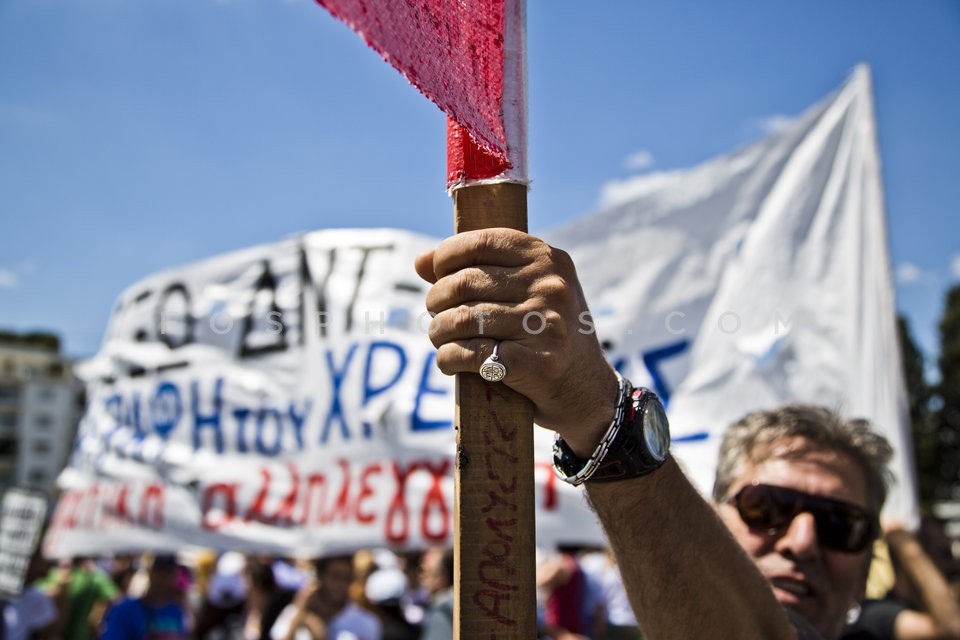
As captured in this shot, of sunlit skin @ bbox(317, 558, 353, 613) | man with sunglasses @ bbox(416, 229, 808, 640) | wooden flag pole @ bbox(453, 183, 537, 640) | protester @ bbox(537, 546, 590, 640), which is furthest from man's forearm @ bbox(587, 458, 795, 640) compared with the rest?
sunlit skin @ bbox(317, 558, 353, 613)

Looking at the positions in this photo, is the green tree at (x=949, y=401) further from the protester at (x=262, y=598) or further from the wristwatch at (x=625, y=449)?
the wristwatch at (x=625, y=449)

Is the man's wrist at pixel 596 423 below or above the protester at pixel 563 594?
above

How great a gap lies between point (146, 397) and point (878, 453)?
4557 millimetres

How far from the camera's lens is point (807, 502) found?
6.42 ft

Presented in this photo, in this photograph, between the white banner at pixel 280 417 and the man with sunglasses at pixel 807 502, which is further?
the white banner at pixel 280 417

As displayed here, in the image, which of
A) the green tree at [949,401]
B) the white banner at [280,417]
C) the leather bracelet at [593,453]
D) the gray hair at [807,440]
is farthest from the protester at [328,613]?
the green tree at [949,401]

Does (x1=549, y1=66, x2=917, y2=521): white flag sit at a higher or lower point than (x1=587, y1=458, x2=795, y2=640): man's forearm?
higher

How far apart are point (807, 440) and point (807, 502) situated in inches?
7.0

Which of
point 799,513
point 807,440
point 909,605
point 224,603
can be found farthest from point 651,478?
point 224,603

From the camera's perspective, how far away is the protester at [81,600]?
7957mm

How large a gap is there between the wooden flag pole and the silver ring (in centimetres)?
5

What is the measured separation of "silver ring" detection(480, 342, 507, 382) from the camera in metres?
1.12

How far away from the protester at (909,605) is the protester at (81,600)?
682 centimetres

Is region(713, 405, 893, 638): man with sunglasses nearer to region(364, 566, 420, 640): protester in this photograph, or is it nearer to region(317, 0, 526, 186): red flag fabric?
region(317, 0, 526, 186): red flag fabric
